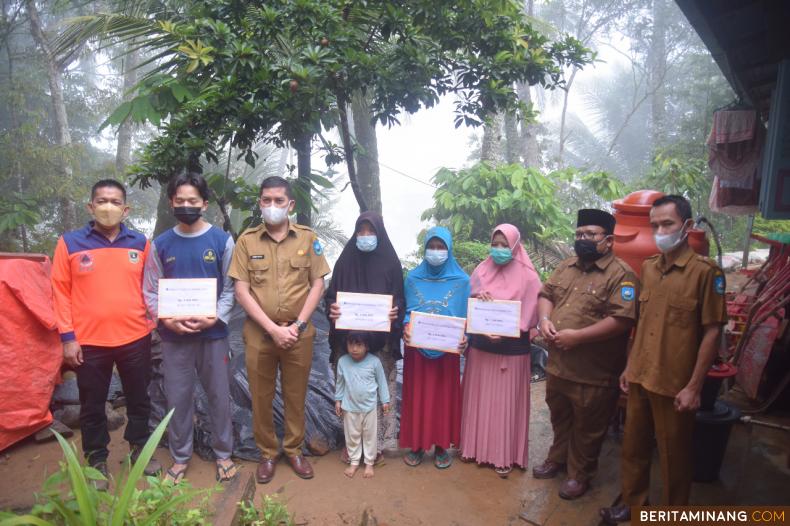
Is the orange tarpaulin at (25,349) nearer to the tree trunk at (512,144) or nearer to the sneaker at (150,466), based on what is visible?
the sneaker at (150,466)

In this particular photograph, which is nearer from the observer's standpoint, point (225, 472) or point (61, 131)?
point (225, 472)

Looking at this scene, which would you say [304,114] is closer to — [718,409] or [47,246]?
[718,409]

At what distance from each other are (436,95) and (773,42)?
2526mm

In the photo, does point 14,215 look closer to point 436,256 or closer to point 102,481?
point 102,481

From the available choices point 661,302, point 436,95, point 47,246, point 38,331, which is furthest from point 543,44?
point 47,246

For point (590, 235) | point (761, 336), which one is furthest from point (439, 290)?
point (761, 336)

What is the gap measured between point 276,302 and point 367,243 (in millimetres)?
764

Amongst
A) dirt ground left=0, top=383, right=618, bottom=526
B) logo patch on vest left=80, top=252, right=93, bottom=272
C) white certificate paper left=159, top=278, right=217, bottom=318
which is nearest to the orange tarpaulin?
dirt ground left=0, top=383, right=618, bottom=526

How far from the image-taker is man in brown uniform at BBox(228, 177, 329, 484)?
3432 millimetres

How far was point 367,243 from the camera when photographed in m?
3.55

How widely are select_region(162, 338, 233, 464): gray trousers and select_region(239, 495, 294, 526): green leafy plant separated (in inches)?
29.5

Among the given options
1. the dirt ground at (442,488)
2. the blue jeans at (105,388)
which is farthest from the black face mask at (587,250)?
the blue jeans at (105,388)

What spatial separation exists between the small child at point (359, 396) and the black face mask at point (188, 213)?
137 cm

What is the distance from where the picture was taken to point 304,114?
12.6ft
